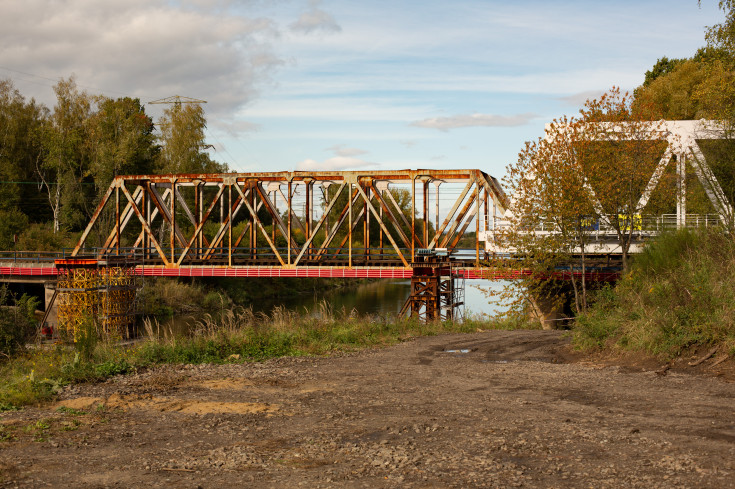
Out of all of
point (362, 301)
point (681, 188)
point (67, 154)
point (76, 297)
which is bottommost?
point (362, 301)

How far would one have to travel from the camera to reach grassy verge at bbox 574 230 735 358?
13.7 metres

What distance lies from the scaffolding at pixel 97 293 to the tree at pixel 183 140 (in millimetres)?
28441

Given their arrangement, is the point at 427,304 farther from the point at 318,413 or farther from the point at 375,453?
the point at 375,453

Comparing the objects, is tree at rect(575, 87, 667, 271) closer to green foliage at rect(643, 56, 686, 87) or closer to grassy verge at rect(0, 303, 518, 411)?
grassy verge at rect(0, 303, 518, 411)

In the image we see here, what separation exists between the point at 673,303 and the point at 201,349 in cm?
1102

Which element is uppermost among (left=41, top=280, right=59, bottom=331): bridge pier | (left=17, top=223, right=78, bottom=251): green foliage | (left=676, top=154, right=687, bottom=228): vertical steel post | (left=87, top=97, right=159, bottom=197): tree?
(left=87, top=97, right=159, bottom=197): tree

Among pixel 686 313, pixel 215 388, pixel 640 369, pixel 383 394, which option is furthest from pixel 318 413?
pixel 686 313

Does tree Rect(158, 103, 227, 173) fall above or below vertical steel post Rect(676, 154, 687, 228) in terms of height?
above

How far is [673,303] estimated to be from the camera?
14.8 metres

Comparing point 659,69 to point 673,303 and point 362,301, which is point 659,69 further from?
point 673,303

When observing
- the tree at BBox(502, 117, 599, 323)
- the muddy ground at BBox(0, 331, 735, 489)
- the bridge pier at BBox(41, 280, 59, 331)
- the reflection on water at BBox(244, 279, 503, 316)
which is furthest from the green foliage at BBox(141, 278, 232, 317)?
the muddy ground at BBox(0, 331, 735, 489)

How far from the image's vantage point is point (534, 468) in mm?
7531

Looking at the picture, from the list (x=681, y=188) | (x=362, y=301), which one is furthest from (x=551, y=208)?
(x=362, y=301)

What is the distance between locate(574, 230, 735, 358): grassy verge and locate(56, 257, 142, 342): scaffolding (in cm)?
2741
